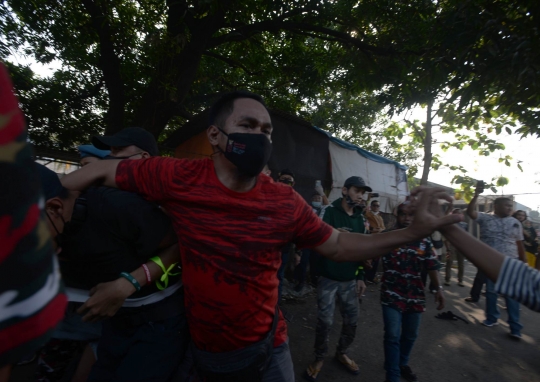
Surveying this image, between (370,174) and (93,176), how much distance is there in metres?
9.68

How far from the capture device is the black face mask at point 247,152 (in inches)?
63.4

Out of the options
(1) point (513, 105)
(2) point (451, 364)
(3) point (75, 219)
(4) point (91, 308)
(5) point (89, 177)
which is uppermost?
(1) point (513, 105)

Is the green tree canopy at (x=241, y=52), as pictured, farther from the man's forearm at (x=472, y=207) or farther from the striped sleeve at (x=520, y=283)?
the striped sleeve at (x=520, y=283)

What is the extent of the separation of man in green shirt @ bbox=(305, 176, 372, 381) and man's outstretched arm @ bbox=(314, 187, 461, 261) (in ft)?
6.22

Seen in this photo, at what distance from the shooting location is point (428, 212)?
1.47 m

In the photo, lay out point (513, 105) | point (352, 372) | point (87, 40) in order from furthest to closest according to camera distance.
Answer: point (87, 40) → point (513, 105) → point (352, 372)

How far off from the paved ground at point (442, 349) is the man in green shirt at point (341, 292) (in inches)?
6.1

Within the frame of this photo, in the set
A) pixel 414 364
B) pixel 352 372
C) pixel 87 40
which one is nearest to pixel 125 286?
pixel 352 372

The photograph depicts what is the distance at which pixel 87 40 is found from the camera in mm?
6559

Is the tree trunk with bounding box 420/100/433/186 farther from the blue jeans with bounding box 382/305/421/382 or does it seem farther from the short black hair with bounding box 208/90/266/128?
the short black hair with bounding box 208/90/266/128

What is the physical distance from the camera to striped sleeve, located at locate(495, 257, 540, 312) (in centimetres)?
130

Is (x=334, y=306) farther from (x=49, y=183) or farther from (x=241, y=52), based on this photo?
(x=241, y=52)

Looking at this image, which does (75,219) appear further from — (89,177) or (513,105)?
(513,105)

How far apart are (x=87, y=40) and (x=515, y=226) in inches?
347
